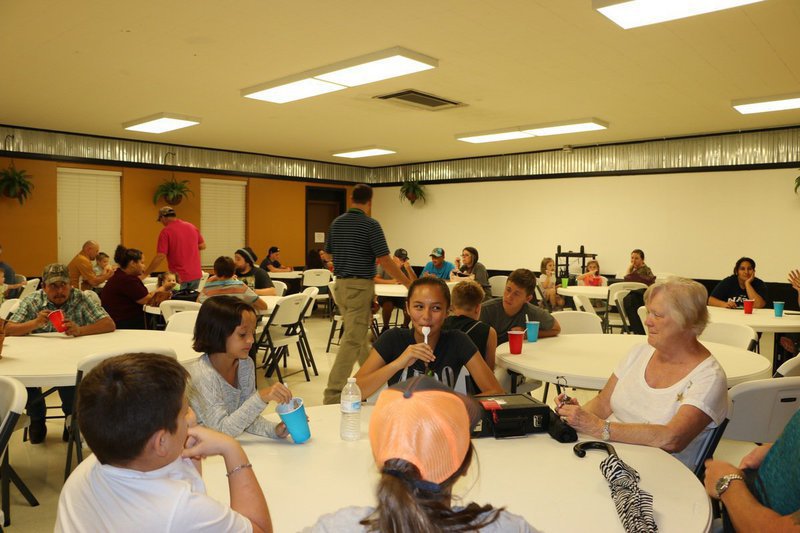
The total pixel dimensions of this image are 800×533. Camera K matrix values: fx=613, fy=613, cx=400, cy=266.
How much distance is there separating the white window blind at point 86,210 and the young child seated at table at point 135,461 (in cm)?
1013

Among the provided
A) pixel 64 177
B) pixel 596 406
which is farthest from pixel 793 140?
pixel 64 177

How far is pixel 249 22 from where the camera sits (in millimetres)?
4586

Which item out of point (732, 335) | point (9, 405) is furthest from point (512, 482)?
point (732, 335)

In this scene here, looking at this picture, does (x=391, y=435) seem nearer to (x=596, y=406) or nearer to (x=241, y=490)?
(x=241, y=490)

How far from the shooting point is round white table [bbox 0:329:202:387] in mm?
2939

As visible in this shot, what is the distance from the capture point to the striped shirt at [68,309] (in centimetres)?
398

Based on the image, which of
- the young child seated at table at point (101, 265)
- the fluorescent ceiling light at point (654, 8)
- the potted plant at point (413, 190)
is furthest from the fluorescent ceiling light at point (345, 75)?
→ the potted plant at point (413, 190)

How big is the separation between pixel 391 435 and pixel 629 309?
245 inches

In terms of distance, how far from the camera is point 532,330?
12.4 feet

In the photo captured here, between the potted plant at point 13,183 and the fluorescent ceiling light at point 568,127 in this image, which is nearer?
the fluorescent ceiling light at point 568,127

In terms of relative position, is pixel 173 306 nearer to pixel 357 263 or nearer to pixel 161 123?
pixel 357 263

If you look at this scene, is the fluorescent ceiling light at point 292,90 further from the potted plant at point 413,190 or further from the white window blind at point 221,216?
the potted plant at point 413,190

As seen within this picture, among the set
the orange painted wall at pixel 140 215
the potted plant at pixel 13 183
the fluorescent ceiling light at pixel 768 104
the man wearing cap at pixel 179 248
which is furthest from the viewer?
the orange painted wall at pixel 140 215

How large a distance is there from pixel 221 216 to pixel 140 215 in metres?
1.66
